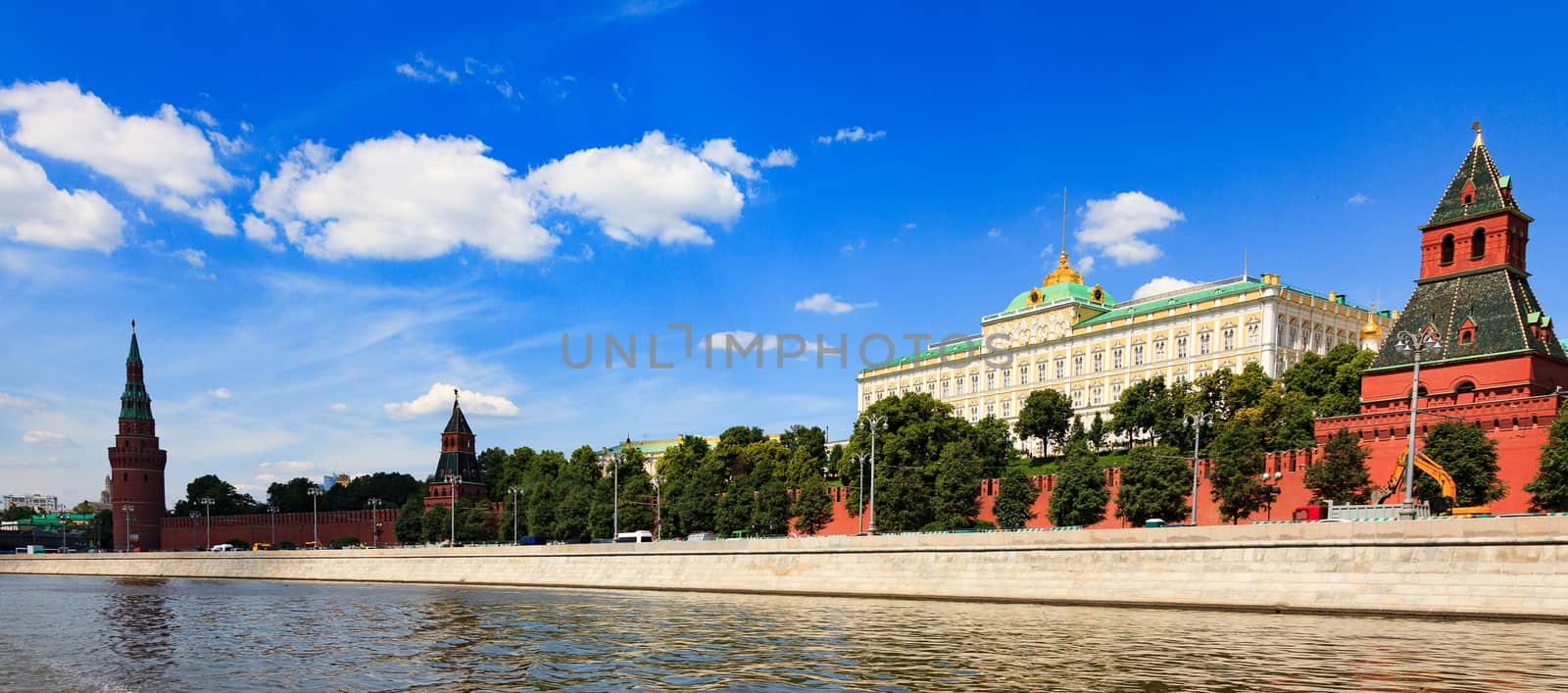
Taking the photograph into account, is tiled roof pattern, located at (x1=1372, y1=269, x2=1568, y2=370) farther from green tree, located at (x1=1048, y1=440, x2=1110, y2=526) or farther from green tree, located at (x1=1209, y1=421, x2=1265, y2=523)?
green tree, located at (x1=1048, y1=440, x2=1110, y2=526)

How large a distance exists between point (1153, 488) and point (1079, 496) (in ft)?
14.4

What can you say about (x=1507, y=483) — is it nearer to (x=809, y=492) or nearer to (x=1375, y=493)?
(x=1375, y=493)

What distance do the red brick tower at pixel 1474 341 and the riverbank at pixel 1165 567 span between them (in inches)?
845

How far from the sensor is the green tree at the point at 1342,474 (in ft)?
164

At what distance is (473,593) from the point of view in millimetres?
52219

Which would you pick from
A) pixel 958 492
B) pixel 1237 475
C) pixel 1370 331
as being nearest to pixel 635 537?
pixel 958 492

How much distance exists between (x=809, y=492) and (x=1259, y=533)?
41806mm

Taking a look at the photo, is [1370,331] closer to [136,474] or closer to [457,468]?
[457,468]

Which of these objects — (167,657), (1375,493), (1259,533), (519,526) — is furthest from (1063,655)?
(519,526)

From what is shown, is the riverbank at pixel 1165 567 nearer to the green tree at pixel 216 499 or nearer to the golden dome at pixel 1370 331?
the golden dome at pixel 1370 331

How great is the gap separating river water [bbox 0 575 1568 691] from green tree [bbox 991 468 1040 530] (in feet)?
78.4

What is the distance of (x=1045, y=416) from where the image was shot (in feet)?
293

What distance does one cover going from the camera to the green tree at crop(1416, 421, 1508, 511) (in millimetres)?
46281

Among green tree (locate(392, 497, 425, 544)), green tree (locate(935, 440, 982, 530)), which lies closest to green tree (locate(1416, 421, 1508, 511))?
green tree (locate(935, 440, 982, 530))
